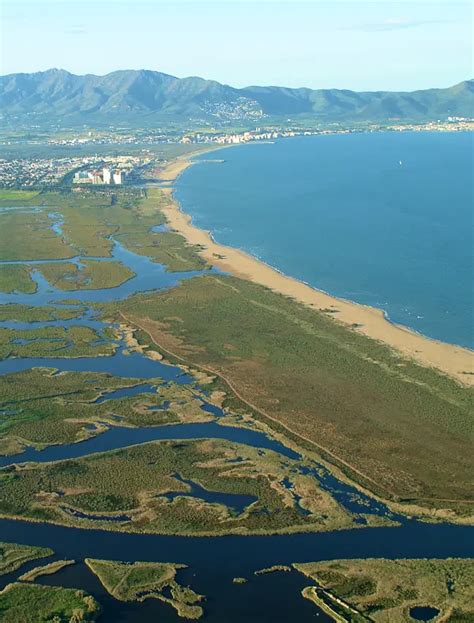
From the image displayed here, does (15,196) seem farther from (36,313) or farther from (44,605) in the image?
(44,605)

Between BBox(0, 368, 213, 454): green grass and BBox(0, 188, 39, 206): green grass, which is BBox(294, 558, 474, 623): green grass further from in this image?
BBox(0, 188, 39, 206): green grass

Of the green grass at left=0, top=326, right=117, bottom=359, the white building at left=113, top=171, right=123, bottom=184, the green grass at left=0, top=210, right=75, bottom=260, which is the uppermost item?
the white building at left=113, top=171, right=123, bottom=184

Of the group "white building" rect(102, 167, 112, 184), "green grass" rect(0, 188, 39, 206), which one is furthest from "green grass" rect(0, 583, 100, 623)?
"white building" rect(102, 167, 112, 184)

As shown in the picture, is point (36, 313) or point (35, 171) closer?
point (36, 313)

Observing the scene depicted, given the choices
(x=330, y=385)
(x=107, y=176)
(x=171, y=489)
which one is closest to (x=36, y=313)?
(x=330, y=385)

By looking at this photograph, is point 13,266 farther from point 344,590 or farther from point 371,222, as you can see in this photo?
point 344,590

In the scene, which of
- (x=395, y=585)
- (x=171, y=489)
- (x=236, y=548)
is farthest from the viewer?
(x=171, y=489)
